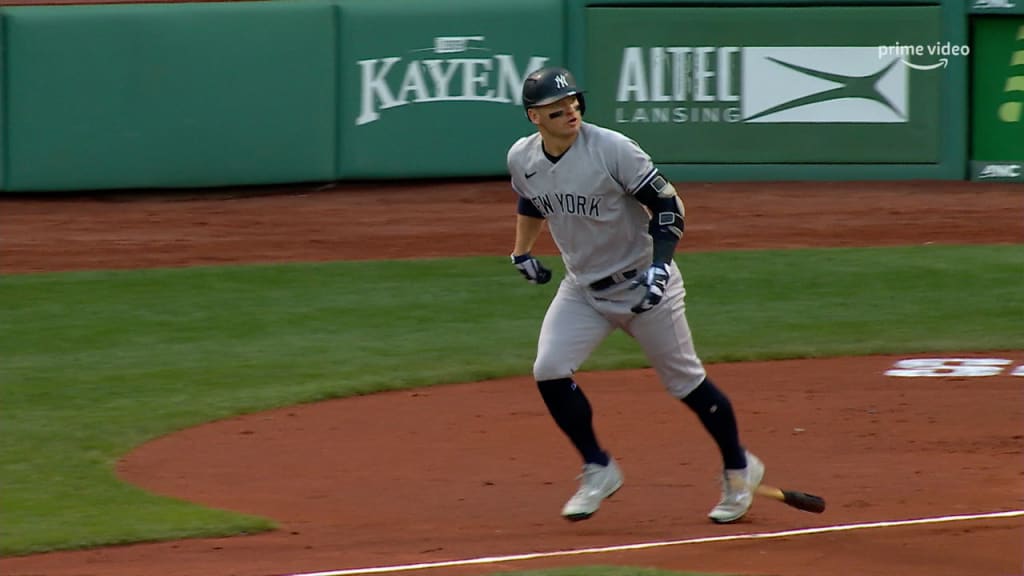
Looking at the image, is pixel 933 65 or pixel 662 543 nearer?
pixel 662 543

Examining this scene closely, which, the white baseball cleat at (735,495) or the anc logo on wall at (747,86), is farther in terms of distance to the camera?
the anc logo on wall at (747,86)

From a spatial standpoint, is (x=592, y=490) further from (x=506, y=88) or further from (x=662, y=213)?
(x=506, y=88)

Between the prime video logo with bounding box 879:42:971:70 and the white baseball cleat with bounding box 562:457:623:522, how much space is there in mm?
11898

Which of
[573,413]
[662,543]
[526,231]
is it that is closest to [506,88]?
[526,231]

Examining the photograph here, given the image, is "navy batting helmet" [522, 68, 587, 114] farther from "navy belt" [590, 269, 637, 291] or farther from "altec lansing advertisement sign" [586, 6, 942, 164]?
"altec lansing advertisement sign" [586, 6, 942, 164]

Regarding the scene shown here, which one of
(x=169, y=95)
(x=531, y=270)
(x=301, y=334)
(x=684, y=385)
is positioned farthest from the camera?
(x=169, y=95)

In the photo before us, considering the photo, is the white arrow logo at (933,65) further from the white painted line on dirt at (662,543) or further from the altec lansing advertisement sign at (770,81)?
the white painted line on dirt at (662,543)

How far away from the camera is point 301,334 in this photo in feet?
35.3

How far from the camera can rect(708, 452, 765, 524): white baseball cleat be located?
6.15 metres

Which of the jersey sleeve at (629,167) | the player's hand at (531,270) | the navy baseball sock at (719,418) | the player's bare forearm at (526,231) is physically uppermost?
the jersey sleeve at (629,167)

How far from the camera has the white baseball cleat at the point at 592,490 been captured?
6164 mm

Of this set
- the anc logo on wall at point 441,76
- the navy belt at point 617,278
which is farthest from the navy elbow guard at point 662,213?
the anc logo on wall at point 441,76

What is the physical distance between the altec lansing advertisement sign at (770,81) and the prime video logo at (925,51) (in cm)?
1

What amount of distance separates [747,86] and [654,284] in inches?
469
